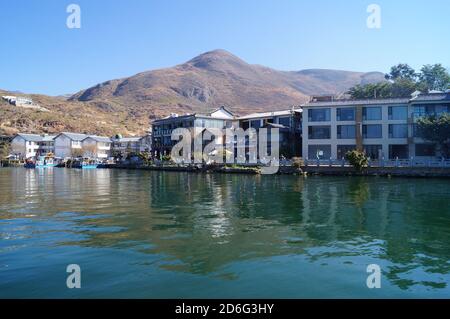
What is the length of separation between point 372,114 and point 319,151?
351 inches

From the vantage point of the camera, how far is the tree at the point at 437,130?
4900 centimetres

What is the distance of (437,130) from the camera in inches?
1948

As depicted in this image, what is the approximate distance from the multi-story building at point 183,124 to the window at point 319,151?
2541 centimetres

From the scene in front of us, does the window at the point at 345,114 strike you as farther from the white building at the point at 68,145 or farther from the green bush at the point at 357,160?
the white building at the point at 68,145

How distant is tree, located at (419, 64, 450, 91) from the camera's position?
280 feet

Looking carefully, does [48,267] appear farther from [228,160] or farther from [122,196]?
[228,160]

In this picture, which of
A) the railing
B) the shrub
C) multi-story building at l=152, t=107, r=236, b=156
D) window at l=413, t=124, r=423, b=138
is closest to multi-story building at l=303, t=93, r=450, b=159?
window at l=413, t=124, r=423, b=138

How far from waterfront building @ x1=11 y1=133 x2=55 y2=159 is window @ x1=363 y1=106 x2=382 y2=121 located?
95755mm

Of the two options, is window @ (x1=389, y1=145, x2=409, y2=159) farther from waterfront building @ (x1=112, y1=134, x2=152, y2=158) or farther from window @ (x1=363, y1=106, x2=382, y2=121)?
waterfront building @ (x1=112, y1=134, x2=152, y2=158)

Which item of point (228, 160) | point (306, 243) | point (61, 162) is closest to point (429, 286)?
point (306, 243)

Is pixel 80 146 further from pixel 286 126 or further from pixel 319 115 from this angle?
pixel 319 115

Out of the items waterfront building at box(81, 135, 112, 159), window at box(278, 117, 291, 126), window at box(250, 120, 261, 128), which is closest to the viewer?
window at box(278, 117, 291, 126)

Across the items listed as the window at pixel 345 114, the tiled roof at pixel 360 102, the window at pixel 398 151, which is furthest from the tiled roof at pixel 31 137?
the window at pixel 398 151

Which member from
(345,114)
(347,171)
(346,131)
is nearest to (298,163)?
(347,171)
